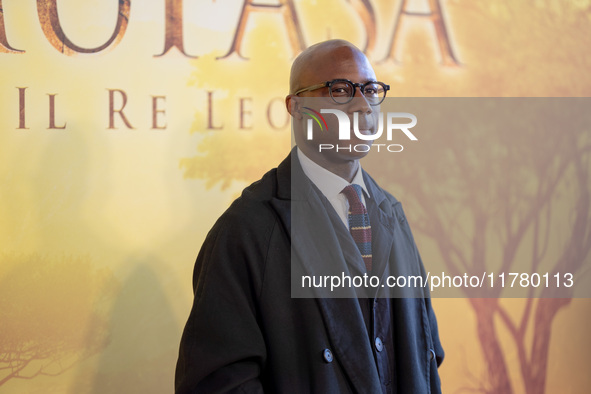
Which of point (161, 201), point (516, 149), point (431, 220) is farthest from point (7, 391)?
point (516, 149)

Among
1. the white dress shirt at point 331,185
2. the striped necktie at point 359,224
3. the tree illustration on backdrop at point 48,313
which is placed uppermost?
the white dress shirt at point 331,185

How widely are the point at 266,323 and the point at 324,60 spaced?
60 cm

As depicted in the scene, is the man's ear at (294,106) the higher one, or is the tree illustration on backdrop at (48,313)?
the man's ear at (294,106)

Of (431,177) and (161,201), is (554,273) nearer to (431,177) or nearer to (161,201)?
(431,177)

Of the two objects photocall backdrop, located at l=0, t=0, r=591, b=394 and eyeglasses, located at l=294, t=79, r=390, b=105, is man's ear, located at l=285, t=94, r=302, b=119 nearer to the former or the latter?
eyeglasses, located at l=294, t=79, r=390, b=105

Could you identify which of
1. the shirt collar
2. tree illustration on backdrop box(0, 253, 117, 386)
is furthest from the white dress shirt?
tree illustration on backdrop box(0, 253, 117, 386)

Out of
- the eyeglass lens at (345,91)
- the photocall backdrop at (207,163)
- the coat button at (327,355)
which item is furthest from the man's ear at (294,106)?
the photocall backdrop at (207,163)

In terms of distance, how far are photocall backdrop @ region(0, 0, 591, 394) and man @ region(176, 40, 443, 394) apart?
1.26 metres

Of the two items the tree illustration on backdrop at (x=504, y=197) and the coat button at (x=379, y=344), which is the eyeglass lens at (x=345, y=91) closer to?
the coat button at (x=379, y=344)

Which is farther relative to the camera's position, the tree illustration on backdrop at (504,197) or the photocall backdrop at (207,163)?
the tree illustration on backdrop at (504,197)

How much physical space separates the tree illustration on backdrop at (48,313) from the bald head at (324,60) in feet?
5.00

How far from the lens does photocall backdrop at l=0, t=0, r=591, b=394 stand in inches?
102

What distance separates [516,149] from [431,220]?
543 mm

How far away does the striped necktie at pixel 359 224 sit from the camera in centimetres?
148
